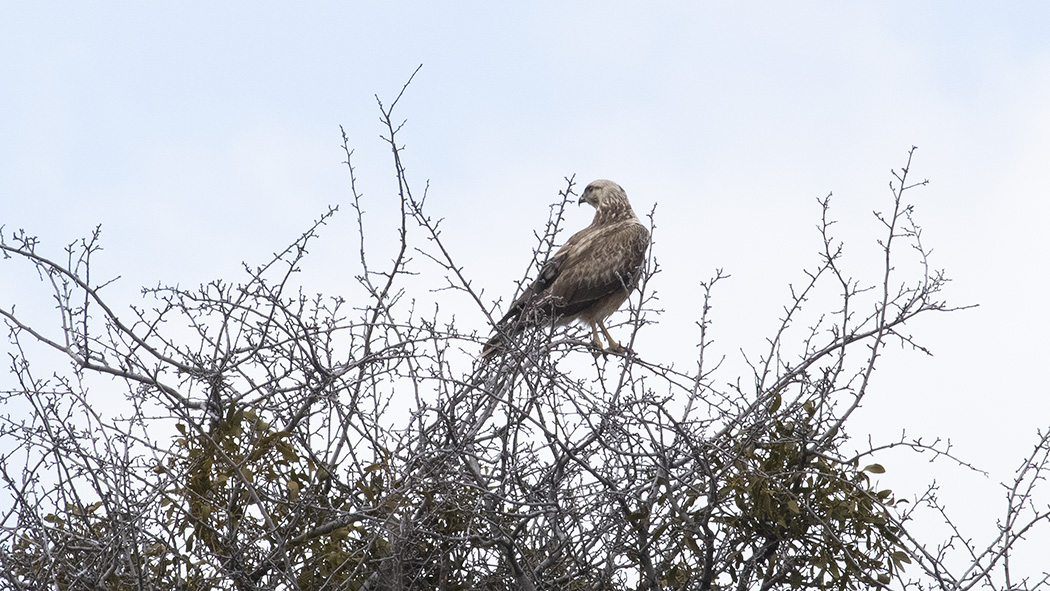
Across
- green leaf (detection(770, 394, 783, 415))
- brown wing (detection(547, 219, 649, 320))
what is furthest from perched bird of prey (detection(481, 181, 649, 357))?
green leaf (detection(770, 394, 783, 415))

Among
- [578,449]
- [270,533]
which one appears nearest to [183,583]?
[270,533]

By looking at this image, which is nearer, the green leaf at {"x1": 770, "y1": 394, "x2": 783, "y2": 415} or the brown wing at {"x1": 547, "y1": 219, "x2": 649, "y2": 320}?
the green leaf at {"x1": 770, "y1": 394, "x2": 783, "y2": 415}

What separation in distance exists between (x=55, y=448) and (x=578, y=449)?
226 cm

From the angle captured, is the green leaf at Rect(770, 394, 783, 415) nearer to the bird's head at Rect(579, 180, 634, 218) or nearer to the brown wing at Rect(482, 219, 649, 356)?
the brown wing at Rect(482, 219, 649, 356)

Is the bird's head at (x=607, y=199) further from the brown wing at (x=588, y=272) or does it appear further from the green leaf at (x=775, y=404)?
Result: the green leaf at (x=775, y=404)

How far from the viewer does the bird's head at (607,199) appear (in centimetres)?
1029

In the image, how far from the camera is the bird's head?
10289 mm

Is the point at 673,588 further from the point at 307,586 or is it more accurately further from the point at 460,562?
the point at 307,586

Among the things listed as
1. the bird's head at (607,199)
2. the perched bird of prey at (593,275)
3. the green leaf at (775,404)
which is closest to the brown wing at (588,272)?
the perched bird of prey at (593,275)

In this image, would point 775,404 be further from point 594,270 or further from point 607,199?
point 607,199

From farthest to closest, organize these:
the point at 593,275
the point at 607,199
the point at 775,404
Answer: the point at 607,199, the point at 593,275, the point at 775,404

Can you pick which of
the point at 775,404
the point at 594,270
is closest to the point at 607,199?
the point at 594,270

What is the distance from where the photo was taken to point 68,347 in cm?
589

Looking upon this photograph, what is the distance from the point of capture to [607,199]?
10.4m
